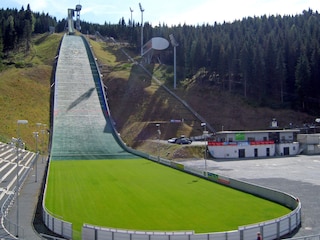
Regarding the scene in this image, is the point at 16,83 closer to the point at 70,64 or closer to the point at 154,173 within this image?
the point at 70,64

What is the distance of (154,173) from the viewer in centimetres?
3462

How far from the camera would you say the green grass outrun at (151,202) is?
60.1 ft

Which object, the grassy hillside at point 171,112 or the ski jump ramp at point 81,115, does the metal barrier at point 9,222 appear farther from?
the grassy hillside at point 171,112

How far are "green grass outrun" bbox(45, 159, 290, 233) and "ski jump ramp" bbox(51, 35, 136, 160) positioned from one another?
13.8 m

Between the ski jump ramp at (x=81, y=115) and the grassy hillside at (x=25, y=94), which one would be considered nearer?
the ski jump ramp at (x=81, y=115)

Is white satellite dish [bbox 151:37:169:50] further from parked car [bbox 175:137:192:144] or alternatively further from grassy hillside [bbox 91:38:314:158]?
parked car [bbox 175:137:192:144]

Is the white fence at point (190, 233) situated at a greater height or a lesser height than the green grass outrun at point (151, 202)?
greater

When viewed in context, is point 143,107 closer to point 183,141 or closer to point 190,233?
point 183,141

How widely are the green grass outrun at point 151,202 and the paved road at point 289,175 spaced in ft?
6.49

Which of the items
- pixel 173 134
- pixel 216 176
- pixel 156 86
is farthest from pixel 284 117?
pixel 216 176

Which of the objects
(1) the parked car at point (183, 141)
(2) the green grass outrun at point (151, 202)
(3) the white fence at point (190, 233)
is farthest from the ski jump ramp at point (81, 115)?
(3) the white fence at point (190, 233)

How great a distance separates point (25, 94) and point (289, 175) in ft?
147

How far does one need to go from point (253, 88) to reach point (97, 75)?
28.7m

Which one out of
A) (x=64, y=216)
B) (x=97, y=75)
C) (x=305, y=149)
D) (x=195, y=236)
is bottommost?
(x=305, y=149)
